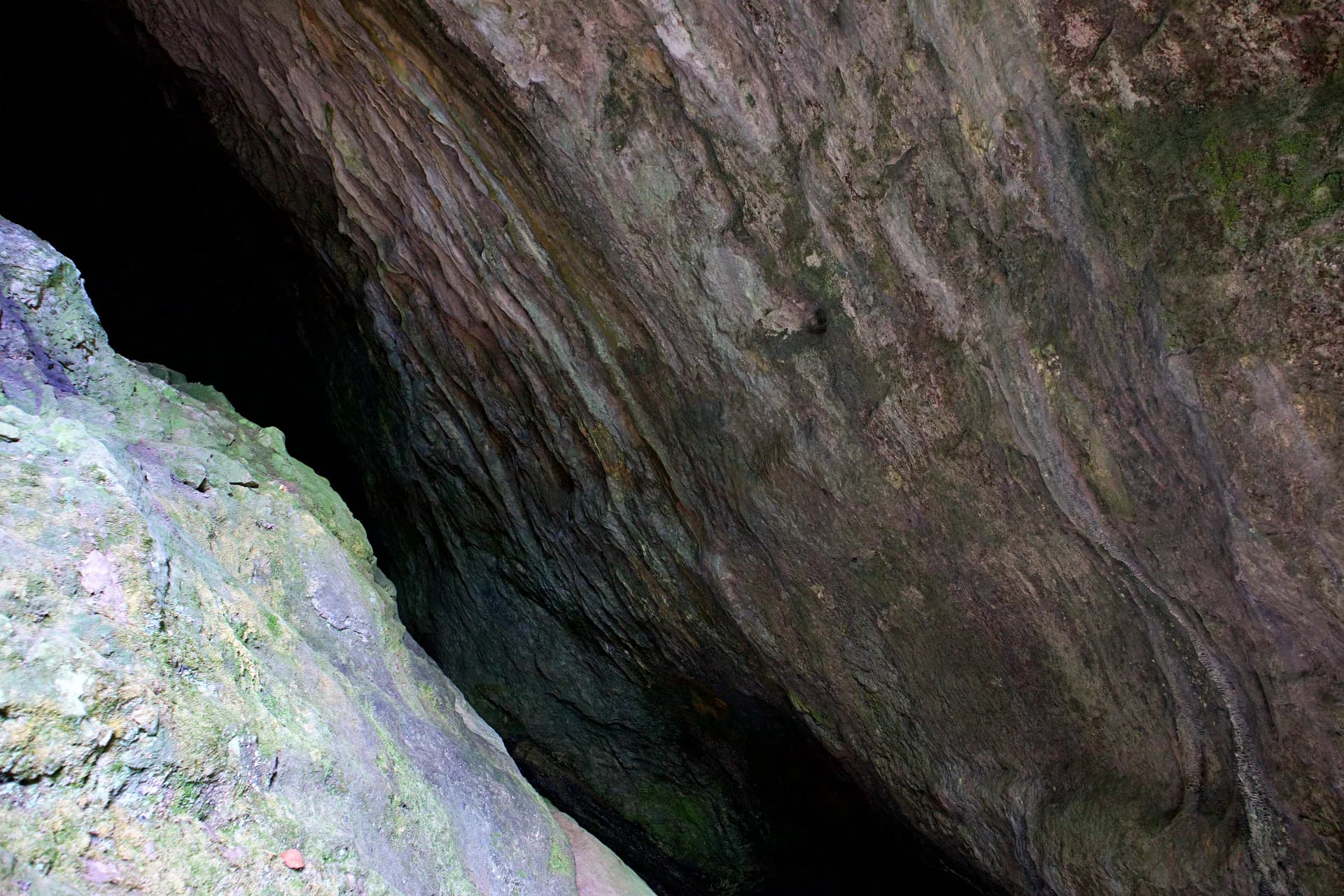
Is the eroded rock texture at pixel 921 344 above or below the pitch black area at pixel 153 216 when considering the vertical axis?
above

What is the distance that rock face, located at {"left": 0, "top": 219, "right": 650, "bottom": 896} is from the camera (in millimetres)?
1743

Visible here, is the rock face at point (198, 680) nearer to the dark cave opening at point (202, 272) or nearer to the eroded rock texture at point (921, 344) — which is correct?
the eroded rock texture at point (921, 344)

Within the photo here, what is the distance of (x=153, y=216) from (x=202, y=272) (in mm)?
597

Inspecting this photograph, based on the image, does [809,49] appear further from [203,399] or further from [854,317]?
[203,399]

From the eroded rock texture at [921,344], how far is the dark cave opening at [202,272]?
0.69 metres

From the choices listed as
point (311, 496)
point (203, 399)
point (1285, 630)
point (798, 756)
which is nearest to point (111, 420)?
point (311, 496)

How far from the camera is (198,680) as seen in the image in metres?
2.12

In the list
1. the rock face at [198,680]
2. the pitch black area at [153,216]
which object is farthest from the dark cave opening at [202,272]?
the rock face at [198,680]

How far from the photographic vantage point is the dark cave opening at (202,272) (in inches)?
252

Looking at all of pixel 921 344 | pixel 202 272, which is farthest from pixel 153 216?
pixel 921 344

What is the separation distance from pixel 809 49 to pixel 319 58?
2.63 m

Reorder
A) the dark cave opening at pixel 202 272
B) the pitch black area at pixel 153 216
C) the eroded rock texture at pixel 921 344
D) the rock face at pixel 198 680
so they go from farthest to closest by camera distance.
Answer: the pitch black area at pixel 153 216, the dark cave opening at pixel 202 272, the eroded rock texture at pixel 921 344, the rock face at pixel 198 680

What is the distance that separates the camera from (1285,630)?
323cm

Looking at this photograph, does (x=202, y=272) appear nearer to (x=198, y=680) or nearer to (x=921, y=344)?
(x=921, y=344)
